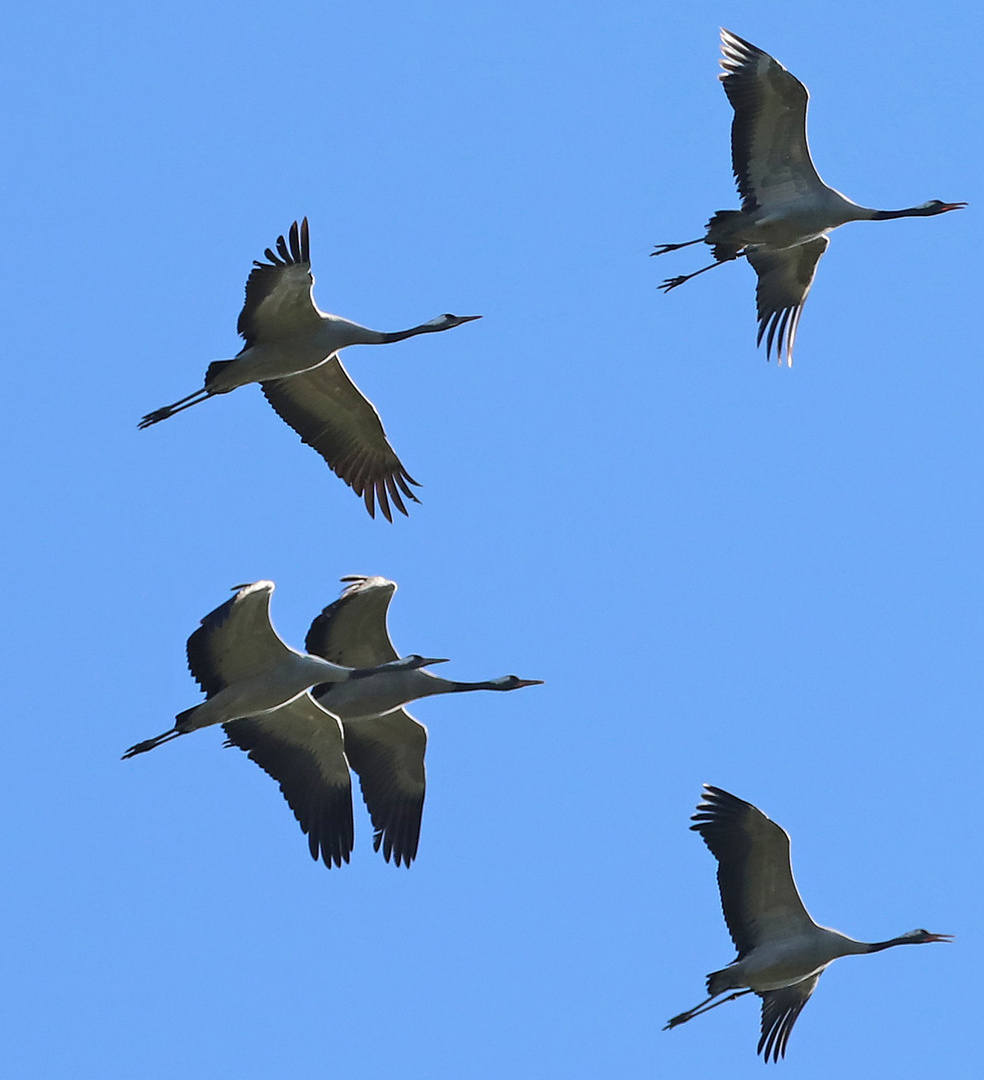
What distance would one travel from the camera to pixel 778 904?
14.6 meters

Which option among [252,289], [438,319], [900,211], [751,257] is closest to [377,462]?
[438,319]

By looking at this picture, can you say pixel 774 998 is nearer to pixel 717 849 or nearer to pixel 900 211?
pixel 717 849

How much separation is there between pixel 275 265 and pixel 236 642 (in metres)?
2.73

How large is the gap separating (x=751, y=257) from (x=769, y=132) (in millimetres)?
1378

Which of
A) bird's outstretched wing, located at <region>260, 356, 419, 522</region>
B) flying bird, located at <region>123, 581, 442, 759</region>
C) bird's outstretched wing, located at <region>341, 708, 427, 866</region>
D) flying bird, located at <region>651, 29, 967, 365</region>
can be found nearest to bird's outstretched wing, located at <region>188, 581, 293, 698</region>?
flying bird, located at <region>123, 581, 442, 759</region>

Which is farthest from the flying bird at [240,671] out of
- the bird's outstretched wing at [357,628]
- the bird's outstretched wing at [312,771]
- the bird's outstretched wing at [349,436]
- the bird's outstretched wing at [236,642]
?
the bird's outstretched wing at [349,436]

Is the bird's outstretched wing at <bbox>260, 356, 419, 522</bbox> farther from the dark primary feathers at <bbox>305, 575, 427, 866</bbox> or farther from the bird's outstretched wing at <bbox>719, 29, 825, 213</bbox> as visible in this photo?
the bird's outstretched wing at <bbox>719, 29, 825, 213</bbox>

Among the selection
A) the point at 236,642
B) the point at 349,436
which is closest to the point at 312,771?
the point at 236,642

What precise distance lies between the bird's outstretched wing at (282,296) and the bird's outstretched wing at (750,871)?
459 cm

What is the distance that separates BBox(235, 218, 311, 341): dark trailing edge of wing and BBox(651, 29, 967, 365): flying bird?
3.63 m

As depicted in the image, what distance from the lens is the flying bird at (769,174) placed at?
52.3 feet

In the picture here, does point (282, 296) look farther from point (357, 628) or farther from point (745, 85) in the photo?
point (745, 85)

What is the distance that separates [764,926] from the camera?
48.3 ft

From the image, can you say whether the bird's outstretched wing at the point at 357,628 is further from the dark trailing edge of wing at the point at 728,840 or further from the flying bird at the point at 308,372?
the dark trailing edge of wing at the point at 728,840
